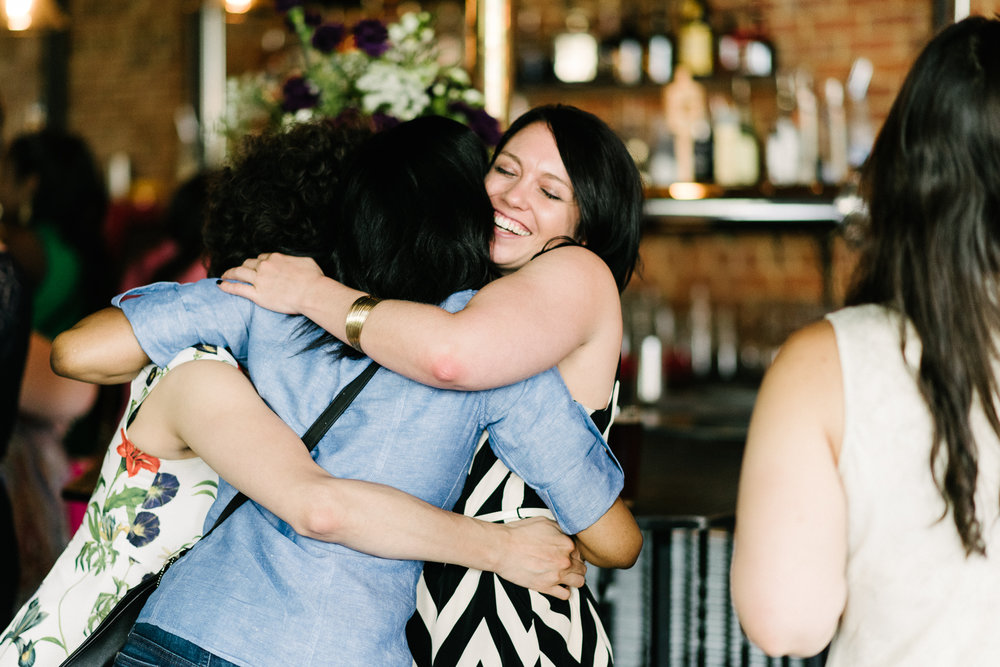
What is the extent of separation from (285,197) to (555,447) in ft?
1.62

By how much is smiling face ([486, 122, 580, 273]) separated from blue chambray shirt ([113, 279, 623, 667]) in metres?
0.29

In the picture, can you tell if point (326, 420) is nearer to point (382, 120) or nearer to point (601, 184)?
point (601, 184)

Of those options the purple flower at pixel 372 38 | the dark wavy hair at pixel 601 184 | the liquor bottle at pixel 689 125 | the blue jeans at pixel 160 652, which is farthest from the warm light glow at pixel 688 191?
the blue jeans at pixel 160 652

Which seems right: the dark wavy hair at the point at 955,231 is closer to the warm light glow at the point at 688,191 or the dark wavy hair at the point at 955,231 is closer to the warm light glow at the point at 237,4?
the warm light glow at the point at 688,191

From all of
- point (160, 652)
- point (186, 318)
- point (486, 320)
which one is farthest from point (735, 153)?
point (160, 652)

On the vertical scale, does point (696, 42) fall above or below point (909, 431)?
above

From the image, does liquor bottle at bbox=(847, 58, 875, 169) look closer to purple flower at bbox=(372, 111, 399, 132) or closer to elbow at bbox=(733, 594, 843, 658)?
purple flower at bbox=(372, 111, 399, 132)

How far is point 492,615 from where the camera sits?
1.25m

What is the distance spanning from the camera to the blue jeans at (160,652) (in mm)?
1031

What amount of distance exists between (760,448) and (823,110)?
3417 mm

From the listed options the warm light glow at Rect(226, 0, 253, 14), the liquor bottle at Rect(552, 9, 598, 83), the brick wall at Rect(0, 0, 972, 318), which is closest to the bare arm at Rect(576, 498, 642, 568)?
the brick wall at Rect(0, 0, 972, 318)

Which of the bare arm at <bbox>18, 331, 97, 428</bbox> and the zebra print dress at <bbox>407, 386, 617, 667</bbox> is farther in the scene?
the bare arm at <bbox>18, 331, 97, 428</bbox>

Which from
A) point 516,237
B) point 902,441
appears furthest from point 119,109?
point 902,441

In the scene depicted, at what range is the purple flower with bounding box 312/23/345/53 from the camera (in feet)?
6.81
